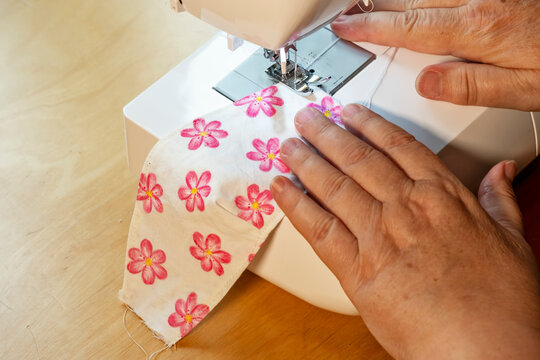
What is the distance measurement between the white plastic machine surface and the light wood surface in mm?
74

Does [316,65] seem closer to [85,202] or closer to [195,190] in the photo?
[195,190]

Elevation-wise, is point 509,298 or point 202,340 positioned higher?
point 509,298

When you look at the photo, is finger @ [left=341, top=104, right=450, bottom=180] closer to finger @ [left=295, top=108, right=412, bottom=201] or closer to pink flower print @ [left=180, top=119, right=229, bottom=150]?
finger @ [left=295, top=108, right=412, bottom=201]

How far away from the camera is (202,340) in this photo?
2.95ft

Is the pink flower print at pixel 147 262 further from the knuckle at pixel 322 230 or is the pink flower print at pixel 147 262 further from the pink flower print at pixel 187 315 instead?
the knuckle at pixel 322 230

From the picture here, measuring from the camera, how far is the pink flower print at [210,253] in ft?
2.72

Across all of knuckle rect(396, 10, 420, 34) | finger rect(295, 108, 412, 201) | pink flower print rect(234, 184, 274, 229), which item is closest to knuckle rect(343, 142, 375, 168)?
finger rect(295, 108, 412, 201)

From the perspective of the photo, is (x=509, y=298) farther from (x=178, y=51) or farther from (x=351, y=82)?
(x=178, y=51)

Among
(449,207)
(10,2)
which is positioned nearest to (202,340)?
(449,207)

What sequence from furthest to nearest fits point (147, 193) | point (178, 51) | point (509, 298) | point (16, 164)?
point (178, 51), point (16, 164), point (147, 193), point (509, 298)

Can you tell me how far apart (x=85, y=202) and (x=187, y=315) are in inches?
10.3

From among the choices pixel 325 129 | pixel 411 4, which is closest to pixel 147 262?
pixel 325 129

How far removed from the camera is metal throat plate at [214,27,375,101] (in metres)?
0.91

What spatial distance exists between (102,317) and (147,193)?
0.20 m
